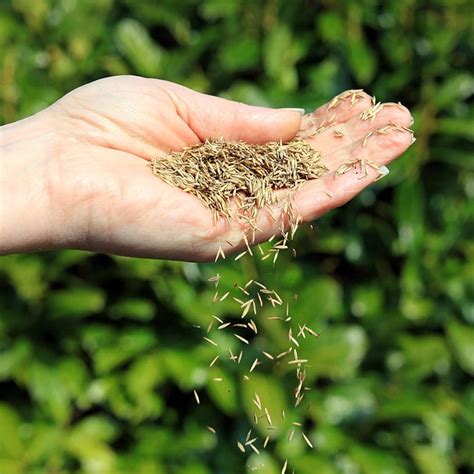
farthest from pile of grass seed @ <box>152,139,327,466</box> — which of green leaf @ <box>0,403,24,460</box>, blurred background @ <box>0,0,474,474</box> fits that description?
green leaf @ <box>0,403,24,460</box>

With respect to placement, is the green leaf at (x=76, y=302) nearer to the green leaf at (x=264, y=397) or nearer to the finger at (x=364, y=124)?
the green leaf at (x=264, y=397)

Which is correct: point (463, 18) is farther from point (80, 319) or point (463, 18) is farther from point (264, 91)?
point (80, 319)

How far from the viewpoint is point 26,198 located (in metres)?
2.48

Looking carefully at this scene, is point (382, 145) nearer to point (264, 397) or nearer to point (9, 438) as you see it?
point (264, 397)

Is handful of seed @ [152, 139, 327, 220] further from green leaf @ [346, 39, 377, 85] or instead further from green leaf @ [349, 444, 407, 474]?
green leaf @ [349, 444, 407, 474]

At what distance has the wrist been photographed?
2.46 meters

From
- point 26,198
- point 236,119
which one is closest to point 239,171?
point 236,119

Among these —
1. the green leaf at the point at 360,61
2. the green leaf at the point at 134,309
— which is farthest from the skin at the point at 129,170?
the green leaf at the point at 134,309

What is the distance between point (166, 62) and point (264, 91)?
35cm

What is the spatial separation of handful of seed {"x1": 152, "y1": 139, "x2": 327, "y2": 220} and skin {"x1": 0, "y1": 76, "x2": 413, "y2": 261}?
1.6 inches

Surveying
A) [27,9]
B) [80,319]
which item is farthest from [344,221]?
[27,9]

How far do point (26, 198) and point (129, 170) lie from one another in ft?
0.88

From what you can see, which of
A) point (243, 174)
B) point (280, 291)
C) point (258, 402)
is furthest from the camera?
point (280, 291)

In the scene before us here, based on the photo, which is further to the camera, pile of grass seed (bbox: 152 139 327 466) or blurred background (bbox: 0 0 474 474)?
blurred background (bbox: 0 0 474 474)
